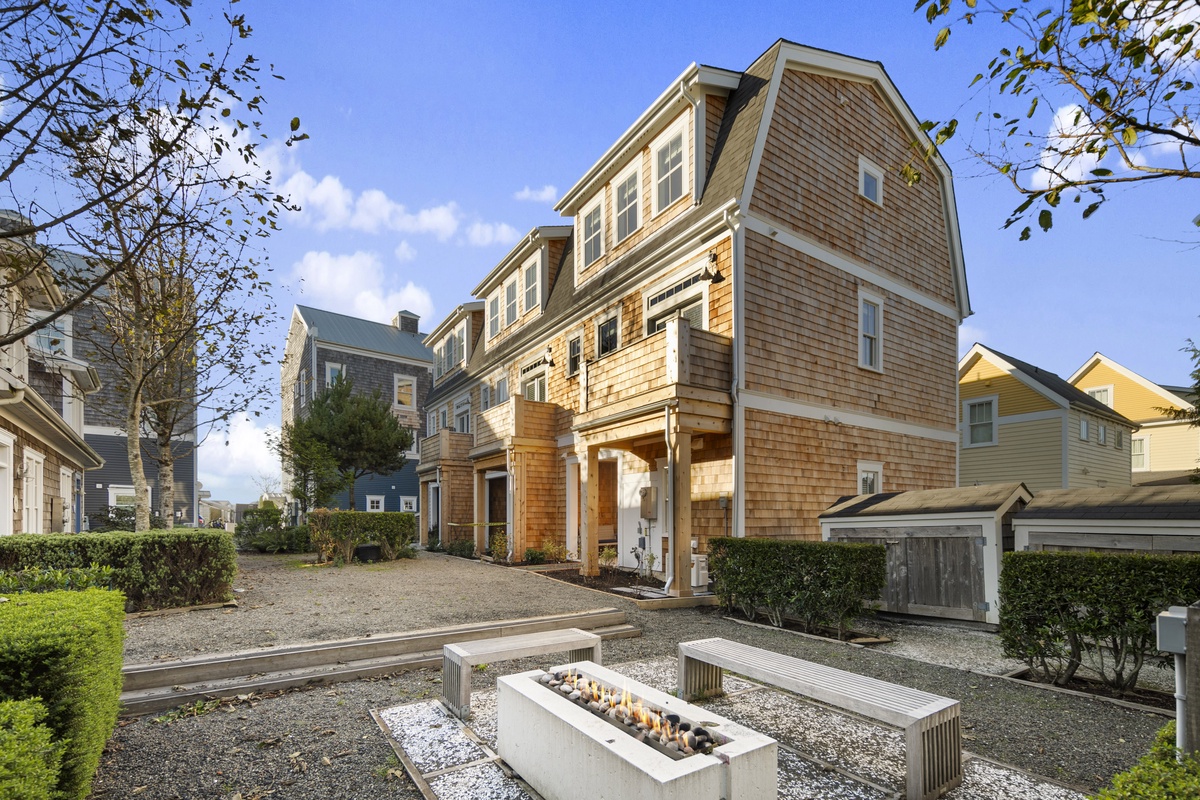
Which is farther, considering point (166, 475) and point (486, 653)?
point (166, 475)

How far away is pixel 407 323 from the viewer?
1406 inches

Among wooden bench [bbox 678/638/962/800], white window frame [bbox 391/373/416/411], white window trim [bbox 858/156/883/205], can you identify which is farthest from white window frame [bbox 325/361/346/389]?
wooden bench [bbox 678/638/962/800]

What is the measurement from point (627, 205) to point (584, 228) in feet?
7.01

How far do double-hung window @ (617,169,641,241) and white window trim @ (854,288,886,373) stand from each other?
5244mm

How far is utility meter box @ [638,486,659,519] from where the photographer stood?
1241 centimetres

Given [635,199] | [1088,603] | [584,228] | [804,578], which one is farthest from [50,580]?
[584,228]

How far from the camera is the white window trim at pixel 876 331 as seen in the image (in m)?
13.5

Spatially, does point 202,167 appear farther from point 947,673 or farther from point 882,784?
point 947,673

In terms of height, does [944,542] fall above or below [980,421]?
below

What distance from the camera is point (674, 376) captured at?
1014 centimetres

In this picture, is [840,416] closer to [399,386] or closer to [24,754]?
[24,754]

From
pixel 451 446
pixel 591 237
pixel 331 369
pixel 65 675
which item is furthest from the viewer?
pixel 331 369

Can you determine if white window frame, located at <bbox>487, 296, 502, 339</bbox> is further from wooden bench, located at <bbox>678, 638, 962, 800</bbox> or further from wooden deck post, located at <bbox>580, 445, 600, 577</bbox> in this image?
wooden bench, located at <bbox>678, 638, 962, 800</bbox>

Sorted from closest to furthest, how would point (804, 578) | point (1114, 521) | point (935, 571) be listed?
point (1114, 521) → point (804, 578) → point (935, 571)
